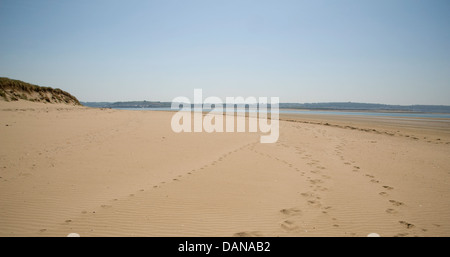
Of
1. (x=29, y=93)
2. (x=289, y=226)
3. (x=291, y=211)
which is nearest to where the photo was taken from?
(x=289, y=226)

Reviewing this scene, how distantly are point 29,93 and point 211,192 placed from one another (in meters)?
38.6

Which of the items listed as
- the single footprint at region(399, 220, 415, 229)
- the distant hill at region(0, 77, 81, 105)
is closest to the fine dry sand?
the single footprint at region(399, 220, 415, 229)

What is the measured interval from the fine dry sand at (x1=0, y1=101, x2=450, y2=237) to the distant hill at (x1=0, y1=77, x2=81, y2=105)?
25.3 m

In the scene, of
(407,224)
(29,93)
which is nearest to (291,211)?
(407,224)

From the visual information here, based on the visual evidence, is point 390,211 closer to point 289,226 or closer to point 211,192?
point 289,226

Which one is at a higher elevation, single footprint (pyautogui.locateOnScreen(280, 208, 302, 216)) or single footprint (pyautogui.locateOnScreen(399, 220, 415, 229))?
single footprint (pyautogui.locateOnScreen(280, 208, 302, 216))

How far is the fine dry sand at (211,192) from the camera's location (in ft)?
11.8

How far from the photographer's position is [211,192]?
496 centimetres

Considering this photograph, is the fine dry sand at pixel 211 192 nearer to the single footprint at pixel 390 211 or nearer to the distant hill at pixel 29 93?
the single footprint at pixel 390 211

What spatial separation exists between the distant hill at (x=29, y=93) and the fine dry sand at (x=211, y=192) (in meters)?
25.3

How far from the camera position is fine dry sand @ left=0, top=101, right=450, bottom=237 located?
3.58 metres

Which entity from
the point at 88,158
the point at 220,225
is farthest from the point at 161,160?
the point at 220,225

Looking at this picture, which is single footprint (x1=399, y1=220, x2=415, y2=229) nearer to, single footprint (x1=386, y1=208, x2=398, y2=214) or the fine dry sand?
the fine dry sand
